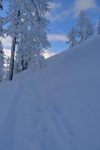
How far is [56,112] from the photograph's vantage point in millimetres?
13094

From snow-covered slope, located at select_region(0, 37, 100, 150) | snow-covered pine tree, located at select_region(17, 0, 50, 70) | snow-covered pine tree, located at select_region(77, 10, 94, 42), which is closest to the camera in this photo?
snow-covered slope, located at select_region(0, 37, 100, 150)

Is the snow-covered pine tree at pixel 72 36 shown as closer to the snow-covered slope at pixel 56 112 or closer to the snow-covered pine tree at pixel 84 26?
the snow-covered pine tree at pixel 84 26

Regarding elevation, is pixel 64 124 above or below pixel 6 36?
below

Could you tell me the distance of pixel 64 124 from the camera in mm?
11656

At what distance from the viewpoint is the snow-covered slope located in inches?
414

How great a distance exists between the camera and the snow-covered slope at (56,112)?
10.5 m

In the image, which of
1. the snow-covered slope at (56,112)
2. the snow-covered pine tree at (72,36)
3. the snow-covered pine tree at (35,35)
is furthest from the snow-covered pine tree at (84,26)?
the snow-covered slope at (56,112)

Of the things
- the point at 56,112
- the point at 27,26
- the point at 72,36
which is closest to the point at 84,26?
the point at 72,36

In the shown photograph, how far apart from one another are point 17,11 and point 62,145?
20351 millimetres

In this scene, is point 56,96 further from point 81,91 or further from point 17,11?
point 17,11

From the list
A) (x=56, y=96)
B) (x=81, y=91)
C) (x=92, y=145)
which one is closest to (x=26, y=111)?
(x=56, y=96)

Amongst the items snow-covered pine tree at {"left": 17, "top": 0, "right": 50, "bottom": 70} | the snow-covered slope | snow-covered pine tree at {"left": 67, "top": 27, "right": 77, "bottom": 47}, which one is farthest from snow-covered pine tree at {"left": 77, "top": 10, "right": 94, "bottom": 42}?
the snow-covered slope

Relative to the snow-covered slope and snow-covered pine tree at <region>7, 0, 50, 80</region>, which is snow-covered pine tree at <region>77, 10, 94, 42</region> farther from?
the snow-covered slope

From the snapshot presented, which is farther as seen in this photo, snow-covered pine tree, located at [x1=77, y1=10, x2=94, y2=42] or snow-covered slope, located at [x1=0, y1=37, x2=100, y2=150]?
snow-covered pine tree, located at [x1=77, y1=10, x2=94, y2=42]
